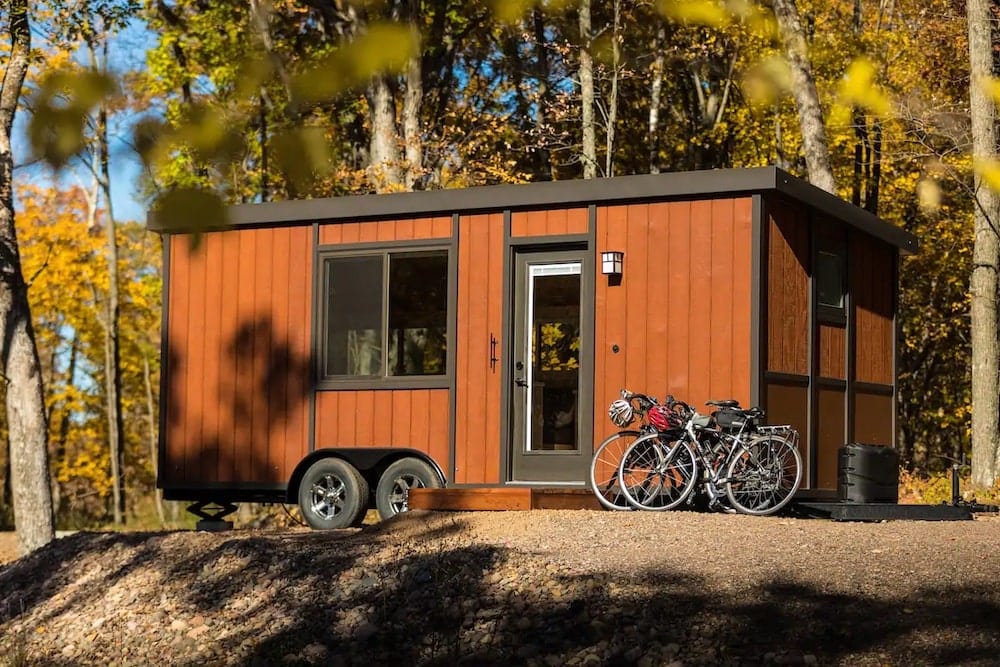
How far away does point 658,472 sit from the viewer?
9922mm

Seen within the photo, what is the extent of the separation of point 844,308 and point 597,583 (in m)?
5.43

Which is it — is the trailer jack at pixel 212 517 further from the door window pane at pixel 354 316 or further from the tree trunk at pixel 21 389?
the tree trunk at pixel 21 389

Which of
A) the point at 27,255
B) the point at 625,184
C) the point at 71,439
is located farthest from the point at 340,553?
the point at 71,439

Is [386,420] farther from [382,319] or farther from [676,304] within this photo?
[676,304]

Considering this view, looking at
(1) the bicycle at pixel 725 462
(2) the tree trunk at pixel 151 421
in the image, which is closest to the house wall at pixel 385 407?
(1) the bicycle at pixel 725 462

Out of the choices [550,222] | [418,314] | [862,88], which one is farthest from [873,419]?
[862,88]

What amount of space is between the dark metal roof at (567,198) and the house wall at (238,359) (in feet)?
0.73

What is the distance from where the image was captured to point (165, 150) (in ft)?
8.59

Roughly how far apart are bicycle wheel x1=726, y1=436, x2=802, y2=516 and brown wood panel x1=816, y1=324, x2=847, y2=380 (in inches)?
62.3

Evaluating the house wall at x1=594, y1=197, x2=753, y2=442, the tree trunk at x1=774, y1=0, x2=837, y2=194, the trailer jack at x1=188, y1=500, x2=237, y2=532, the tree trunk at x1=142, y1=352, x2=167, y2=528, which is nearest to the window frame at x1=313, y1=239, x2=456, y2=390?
the house wall at x1=594, y1=197, x2=753, y2=442

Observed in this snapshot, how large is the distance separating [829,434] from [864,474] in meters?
0.84

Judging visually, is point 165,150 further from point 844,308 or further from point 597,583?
point 844,308

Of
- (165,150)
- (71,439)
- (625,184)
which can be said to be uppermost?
(625,184)

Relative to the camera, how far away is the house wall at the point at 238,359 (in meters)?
11.7
